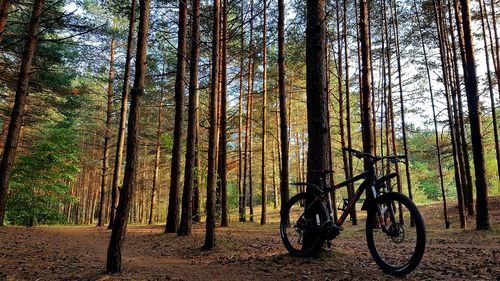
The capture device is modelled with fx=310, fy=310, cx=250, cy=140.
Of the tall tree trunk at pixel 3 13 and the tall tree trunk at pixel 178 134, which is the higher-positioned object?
the tall tree trunk at pixel 3 13

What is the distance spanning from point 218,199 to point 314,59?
38.7 ft

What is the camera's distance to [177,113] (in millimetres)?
9961

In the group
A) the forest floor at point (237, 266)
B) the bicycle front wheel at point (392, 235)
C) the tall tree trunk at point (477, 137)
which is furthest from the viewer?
the tall tree trunk at point (477, 137)

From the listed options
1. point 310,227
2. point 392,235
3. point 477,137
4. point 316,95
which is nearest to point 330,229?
point 310,227

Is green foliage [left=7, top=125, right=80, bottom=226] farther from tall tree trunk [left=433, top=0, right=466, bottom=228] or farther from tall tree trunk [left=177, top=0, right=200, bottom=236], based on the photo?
tall tree trunk [left=433, top=0, right=466, bottom=228]

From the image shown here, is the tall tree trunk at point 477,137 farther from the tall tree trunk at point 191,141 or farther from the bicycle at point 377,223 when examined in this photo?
the tall tree trunk at point 191,141

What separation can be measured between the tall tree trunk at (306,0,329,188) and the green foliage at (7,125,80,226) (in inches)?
591

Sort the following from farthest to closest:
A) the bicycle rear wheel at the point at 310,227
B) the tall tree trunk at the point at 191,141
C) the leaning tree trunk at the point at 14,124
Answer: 1. the leaning tree trunk at the point at 14,124
2. the tall tree trunk at the point at 191,141
3. the bicycle rear wheel at the point at 310,227

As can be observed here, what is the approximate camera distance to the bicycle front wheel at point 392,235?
11.2ft

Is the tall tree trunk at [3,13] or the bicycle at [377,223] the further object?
the tall tree trunk at [3,13]

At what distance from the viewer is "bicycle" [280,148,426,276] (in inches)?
137

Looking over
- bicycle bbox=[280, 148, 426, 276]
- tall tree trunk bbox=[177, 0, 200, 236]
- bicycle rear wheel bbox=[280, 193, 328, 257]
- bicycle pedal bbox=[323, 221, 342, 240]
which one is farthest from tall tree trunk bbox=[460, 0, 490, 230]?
tall tree trunk bbox=[177, 0, 200, 236]

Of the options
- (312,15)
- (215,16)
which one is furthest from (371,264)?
(215,16)

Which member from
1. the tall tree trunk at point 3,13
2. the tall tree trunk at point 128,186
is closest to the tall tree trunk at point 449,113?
the tall tree trunk at point 128,186
